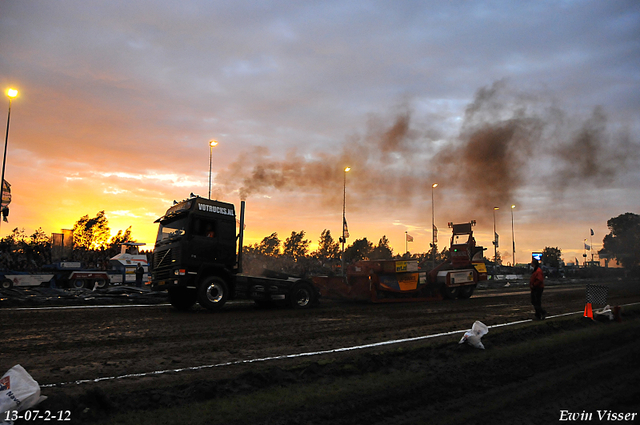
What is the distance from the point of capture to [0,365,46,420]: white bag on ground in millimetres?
3770

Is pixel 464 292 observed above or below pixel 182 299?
below


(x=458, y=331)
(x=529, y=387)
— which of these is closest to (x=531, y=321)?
(x=458, y=331)

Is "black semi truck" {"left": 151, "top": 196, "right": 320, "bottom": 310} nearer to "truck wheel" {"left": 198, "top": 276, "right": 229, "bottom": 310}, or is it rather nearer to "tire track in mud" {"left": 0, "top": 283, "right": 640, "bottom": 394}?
"truck wheel" {"left": 198, "top": 276, "right": 229, "bottom": 310}

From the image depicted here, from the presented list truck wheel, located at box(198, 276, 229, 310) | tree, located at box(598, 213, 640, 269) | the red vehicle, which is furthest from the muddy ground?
tree, located at box(598, 213, 640, 269)

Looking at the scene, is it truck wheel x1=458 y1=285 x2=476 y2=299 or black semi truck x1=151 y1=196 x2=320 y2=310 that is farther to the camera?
truck wheel x1=458 y1=285 x2=476 y2=299

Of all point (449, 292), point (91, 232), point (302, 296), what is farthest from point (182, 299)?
point (91, 232)

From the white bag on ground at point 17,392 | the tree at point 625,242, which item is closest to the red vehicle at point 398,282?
the white bag on ground at point 17,392

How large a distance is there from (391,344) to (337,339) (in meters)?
1.19

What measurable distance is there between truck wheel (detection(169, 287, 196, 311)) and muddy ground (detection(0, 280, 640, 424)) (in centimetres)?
237

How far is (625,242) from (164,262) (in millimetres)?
105837

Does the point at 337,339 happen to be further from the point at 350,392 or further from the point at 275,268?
the point at 275,268

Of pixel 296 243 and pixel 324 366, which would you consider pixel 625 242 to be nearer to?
pixel 296 243

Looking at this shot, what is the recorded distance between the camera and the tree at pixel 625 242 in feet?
230

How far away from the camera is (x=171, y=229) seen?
1358 cm
